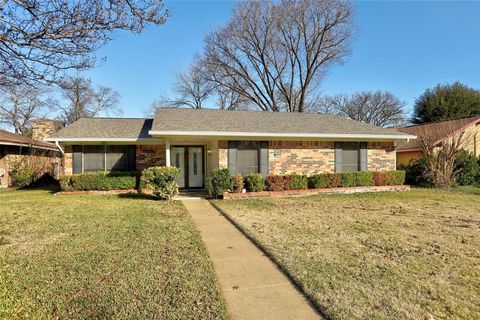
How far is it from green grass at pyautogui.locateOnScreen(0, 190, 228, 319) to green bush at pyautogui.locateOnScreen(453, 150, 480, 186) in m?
14.4

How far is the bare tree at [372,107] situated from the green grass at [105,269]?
132ft

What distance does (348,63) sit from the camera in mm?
26641

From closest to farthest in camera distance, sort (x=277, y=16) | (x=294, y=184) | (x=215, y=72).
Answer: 1. (x=294, y=184)
2. (x=277, y=16)
3. (x=215, y=72)

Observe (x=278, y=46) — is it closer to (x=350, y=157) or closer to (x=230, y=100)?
(x=230, y=100)

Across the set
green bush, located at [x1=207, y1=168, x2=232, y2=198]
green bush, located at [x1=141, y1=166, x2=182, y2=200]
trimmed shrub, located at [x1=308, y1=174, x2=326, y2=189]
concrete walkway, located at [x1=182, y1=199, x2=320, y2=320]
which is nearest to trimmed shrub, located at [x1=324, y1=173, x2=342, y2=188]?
trimmed shrub, located at [x1=308, y1=174, x2=326, y2=189]

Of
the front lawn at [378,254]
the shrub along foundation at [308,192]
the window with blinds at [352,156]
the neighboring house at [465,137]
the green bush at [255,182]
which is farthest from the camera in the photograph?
the neighboring house at [465,137]

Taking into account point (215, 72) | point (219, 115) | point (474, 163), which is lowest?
point (474, 163)

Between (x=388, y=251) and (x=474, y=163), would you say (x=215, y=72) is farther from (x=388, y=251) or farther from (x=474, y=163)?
(x=388, y=251)

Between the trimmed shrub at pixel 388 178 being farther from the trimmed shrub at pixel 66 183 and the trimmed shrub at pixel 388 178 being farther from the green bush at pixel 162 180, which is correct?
the trimmed shrub at pixel 66 183

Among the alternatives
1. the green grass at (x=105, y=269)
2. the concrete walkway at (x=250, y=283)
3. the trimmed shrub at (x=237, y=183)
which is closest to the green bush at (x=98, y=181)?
the trimmed shrub at (x=237, y=183)

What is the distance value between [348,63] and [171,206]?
77.0 feet

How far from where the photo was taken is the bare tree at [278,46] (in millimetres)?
25031

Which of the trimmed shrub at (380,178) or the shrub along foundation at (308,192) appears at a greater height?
the trimmed shrub at (380,178)

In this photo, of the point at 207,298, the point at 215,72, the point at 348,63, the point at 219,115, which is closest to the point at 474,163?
the point at 219,115
